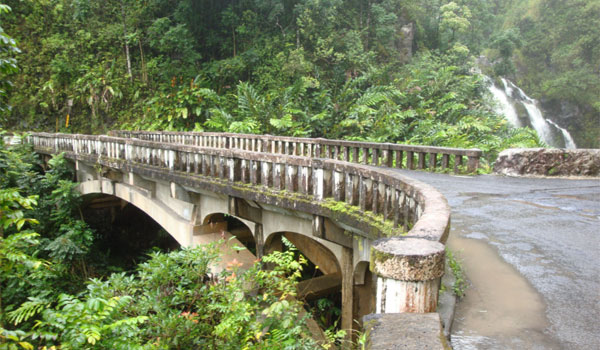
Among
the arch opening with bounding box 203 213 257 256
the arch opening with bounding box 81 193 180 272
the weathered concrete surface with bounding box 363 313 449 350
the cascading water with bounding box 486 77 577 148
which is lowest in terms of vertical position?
the arch opening with bounding box 81 193 180 272

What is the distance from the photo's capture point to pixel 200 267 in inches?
259

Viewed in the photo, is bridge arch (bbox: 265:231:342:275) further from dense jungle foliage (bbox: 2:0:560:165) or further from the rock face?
dense jungle foliage (bbox: 2:0:560:165)

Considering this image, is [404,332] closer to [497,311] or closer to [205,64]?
[497,311]

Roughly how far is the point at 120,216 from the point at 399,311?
18461 mm

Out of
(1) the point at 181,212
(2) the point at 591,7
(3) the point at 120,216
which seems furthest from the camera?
(2) the point at 591,7

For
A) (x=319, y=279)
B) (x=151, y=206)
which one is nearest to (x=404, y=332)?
(x=319, y=279)

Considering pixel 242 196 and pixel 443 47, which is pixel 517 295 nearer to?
pixel 242 196

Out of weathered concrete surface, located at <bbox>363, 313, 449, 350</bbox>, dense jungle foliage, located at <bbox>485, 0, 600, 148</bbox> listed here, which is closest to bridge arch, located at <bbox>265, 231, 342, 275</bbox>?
weathered concrete surface, located at <bbox>363, 313, 449, 350</bbox>

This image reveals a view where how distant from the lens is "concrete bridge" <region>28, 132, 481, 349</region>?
2.38 meters

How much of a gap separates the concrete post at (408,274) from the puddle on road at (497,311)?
48cm

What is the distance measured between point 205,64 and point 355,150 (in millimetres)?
15985

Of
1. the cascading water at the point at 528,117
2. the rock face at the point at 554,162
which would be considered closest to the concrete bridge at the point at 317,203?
the rock face at the point at 554,162

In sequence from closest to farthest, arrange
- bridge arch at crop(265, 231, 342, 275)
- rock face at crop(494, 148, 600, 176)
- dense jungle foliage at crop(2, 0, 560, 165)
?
rock face at crop(494, 148, 600, 176) < bridge arch at crop(265, 231, 342, 275) < dense jungle foliage at crop(2, 0, 560, 165)

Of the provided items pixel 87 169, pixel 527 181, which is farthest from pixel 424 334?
pixel 87 169
